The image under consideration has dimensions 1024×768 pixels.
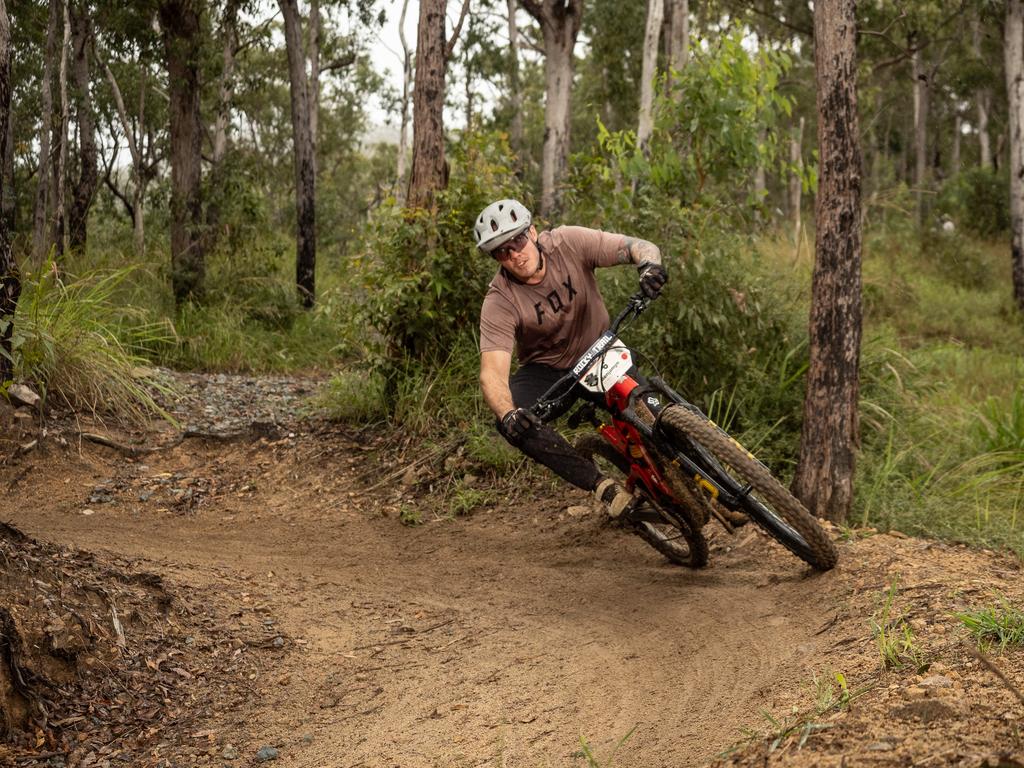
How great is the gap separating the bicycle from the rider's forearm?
160 mm

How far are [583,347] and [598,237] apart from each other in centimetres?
61

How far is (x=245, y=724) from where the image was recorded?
4.09 metres

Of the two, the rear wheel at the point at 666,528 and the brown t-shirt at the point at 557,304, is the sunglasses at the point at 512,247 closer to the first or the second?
the brown t-shirt at the point at 557,304

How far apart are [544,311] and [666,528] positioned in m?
1.63

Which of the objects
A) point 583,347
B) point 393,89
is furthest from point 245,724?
point 393,89

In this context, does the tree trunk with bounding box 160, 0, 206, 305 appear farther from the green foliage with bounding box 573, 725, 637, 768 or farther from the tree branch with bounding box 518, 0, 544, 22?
the green foliage with bounding box 573, 725, 637, 768

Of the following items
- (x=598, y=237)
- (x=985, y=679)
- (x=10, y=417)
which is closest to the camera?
(x=985, y=679)

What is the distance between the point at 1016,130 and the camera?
1822 centimetres

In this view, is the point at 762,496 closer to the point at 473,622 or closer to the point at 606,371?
the point at 606,371

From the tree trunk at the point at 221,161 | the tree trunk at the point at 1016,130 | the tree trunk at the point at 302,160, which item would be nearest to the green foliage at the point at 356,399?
the tree trunk at the point at 221,161

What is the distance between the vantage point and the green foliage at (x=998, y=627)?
11.3 ft

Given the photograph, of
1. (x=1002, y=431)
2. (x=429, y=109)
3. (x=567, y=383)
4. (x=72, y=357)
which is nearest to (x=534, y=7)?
(x=429, y=109)

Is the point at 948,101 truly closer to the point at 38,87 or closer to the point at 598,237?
the point at 38,87

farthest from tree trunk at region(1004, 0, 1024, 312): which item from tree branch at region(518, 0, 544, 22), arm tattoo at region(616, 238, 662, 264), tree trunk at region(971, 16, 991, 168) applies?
tree trunk at region(971, 16, 991, 168)
